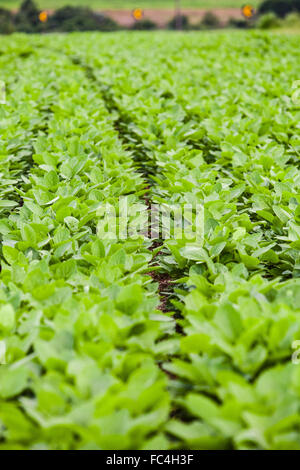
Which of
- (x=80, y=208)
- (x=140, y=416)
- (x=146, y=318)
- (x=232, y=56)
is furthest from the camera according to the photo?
(x=232, y=56)

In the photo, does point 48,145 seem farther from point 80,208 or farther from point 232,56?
point 232,56

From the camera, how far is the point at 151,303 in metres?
2.21

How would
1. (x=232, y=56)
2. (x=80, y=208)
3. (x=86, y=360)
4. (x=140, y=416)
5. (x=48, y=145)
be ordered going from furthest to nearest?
(x=232, y=56), (x=48, y=145), (x=80, y=208), (x=86, y=360), (x=140, y=416)

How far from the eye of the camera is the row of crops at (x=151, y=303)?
5.30ft

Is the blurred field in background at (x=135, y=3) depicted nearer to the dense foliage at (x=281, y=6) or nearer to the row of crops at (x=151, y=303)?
the dense foliage at (x=281, y=6)

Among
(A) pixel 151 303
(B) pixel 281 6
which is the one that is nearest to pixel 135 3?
(B) pixel 281 6

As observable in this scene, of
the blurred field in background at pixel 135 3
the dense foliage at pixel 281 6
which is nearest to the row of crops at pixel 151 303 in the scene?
the dense foliage at pixel 281 6

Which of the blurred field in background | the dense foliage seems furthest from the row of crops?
the blurred field in background

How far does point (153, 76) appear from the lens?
30.2 ft

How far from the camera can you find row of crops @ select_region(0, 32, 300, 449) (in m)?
1.61

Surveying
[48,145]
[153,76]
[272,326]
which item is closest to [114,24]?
[153,76]

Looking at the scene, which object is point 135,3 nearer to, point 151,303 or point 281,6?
point 281,6

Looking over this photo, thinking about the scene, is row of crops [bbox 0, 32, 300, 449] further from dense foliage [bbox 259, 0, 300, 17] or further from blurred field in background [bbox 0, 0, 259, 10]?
blurred field in background [bbox 0, 0, 259, 10]

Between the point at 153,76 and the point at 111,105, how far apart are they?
1272 millimetres
